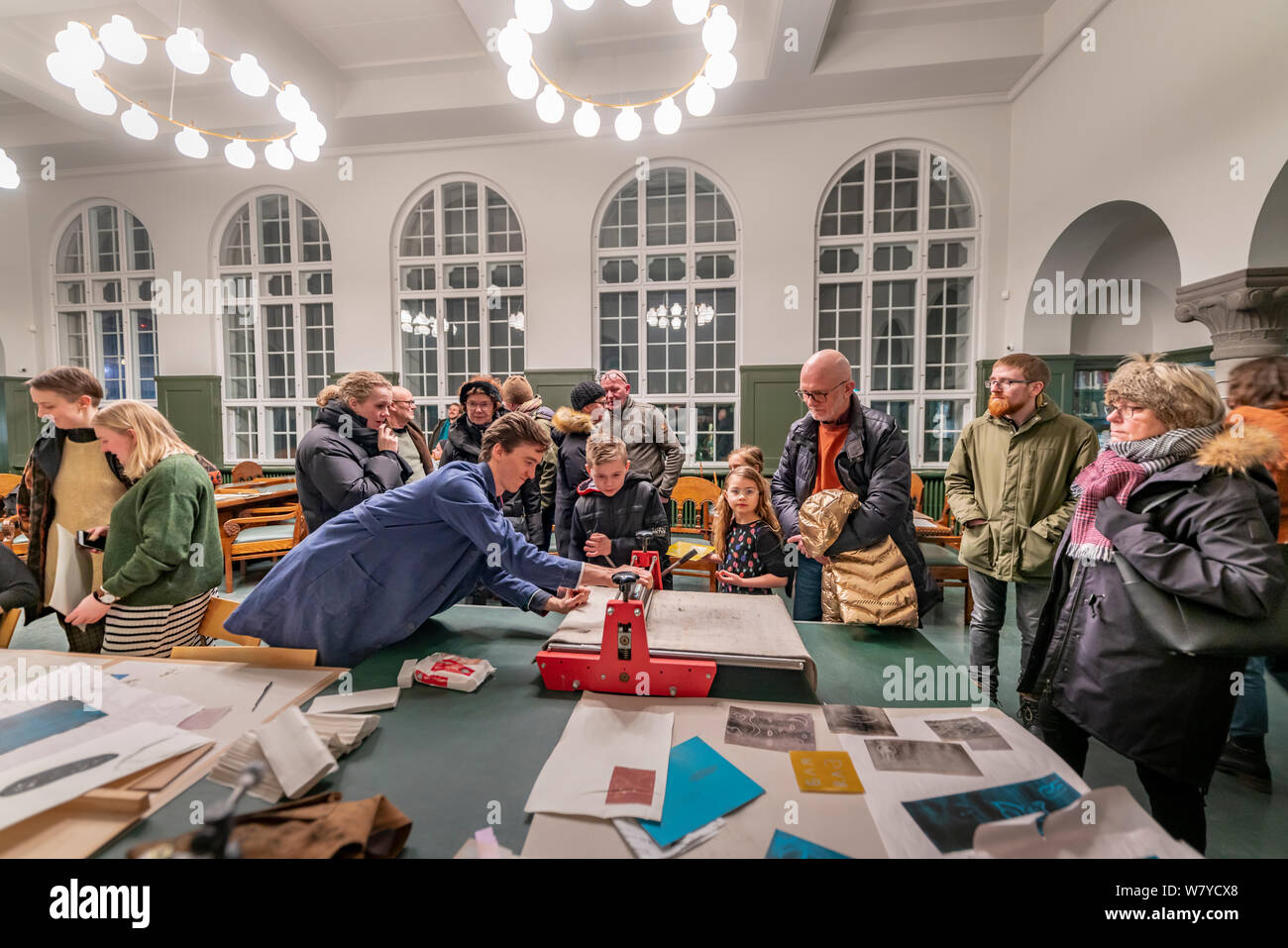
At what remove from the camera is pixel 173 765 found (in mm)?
1016

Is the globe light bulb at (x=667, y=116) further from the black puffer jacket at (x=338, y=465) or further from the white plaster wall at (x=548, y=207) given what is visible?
the black puffer jacket at (x=338, y=465)

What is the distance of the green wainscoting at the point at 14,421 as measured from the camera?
750cm

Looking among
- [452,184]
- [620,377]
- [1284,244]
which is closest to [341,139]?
[452,184]

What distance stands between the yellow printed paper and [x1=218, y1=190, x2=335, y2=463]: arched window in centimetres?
774

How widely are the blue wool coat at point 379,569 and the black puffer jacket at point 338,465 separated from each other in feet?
2.77

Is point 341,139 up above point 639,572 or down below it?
above

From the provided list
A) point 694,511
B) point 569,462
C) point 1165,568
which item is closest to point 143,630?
point 569,462

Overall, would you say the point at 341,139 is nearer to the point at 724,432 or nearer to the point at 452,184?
the point at 452,184

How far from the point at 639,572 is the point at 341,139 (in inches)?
286

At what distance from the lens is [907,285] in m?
6.34

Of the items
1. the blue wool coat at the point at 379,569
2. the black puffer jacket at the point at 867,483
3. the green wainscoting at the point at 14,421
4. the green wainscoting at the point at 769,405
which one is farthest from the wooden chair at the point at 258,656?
the green wainscoting at the point at 14,421

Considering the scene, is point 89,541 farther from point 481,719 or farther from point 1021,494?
point 1021,494

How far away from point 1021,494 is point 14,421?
11.1 m

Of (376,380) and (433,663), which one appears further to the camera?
(376,380)
